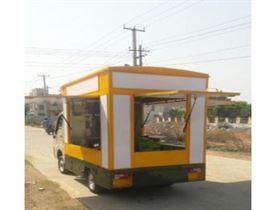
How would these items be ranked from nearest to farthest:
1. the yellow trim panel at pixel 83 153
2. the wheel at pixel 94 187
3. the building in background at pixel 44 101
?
the building in background at pixel 44 101, the yellow trim panel at pixel 83 153, the wheel at pixel 94 187

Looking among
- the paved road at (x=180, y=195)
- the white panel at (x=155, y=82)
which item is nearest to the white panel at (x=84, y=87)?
the white panel at (x=155, y=82)

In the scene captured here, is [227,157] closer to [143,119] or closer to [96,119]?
[143,119]

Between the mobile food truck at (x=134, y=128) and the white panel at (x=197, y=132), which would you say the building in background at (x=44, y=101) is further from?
the white panel at (x=197, y=132)

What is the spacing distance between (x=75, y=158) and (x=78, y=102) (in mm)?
1613

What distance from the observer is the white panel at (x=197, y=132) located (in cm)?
822

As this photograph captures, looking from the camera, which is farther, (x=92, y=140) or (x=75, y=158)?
(x=75, y=158)

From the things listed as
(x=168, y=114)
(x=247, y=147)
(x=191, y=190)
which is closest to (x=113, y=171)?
(x=191, y=190)

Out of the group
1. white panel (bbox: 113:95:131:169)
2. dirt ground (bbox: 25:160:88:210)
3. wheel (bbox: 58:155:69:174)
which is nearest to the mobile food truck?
white panel (bbox: 113:95:131:169)

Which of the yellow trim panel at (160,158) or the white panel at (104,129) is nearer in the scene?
the white panel at (104,129)

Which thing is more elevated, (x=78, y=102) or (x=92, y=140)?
(x=78, y=102)

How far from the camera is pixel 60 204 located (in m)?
7.43

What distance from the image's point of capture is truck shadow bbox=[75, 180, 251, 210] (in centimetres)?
743

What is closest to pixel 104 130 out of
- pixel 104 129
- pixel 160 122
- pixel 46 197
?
pixel 104 129

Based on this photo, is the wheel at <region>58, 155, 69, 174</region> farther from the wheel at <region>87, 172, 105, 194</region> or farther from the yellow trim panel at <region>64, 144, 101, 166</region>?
the wheel at <region>87, 172, 105, 194</region>
